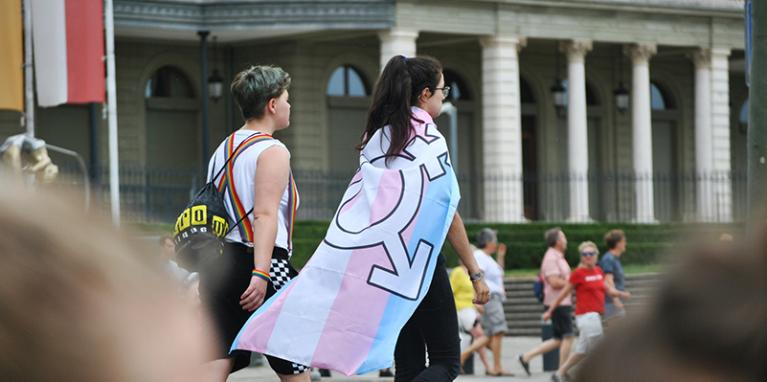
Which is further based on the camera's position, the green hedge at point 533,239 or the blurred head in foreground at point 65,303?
the green hedge at point 533,239

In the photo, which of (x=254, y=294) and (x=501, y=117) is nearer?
(x=254, y=294)

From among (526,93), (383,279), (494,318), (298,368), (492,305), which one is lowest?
(494,318)

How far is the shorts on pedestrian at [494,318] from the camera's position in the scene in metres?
16.5

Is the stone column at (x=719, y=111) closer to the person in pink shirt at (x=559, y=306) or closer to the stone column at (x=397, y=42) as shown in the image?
the stone column at (x=397, y=42)

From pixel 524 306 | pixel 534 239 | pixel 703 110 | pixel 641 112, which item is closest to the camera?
pixel 524 306

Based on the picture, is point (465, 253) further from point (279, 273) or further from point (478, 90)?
point (478, 90)

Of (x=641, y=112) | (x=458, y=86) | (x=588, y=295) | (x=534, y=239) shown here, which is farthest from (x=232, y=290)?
(x=458, y=86)

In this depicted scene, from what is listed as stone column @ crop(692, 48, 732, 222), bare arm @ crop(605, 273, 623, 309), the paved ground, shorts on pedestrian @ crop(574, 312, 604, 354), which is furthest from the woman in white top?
stone column @ crop(692, 48, 732, 222)

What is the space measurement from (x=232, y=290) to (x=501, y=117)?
31911mm

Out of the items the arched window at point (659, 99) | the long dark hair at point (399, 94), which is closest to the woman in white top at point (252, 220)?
the long dark hair at point (399, 94)

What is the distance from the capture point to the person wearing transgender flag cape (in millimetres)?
5961

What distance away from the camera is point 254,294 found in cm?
596

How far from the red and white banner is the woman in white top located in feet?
53.0

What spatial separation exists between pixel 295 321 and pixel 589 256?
9.34 meters
